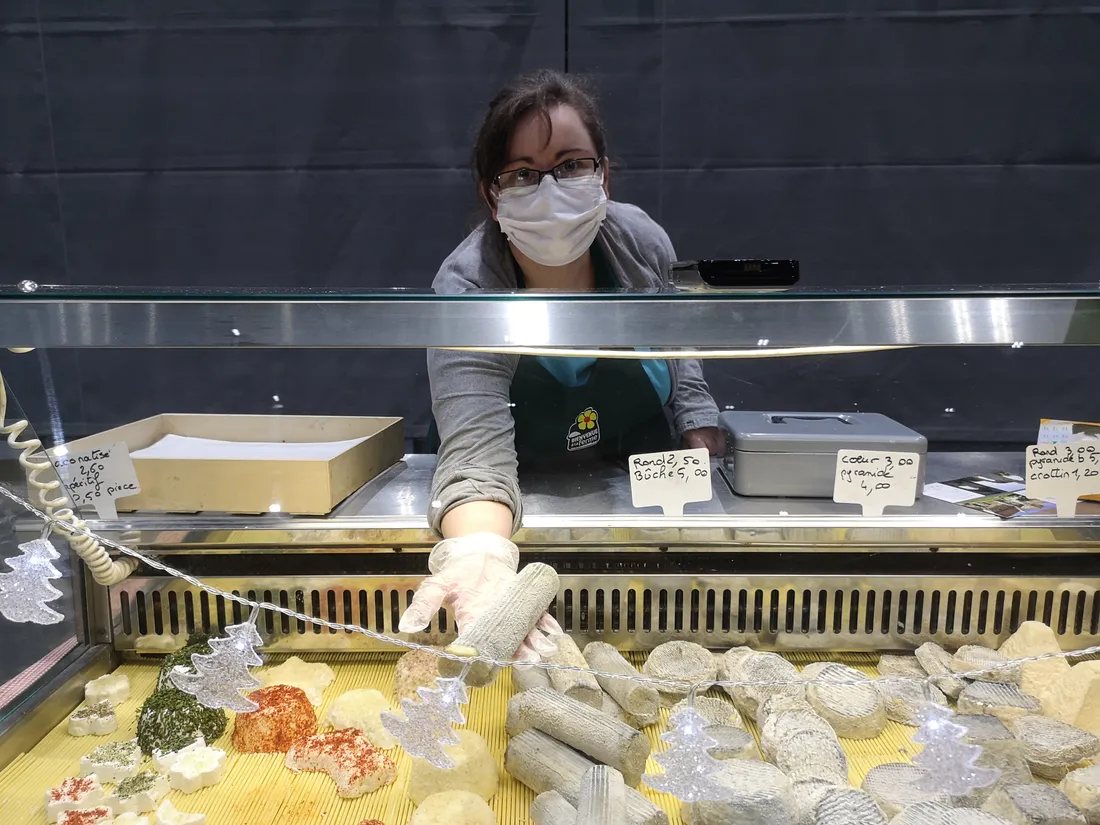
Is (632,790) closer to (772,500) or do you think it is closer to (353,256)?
(772,500)

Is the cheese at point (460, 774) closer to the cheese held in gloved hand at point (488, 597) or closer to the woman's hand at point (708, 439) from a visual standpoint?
the cheese held in gloved hand at point (488, 597)

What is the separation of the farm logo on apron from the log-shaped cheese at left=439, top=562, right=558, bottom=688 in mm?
406

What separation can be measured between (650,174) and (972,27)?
125 cm

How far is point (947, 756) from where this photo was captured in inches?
31.9

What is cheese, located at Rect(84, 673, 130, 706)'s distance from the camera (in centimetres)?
113

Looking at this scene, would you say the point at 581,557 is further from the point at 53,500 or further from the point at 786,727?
the point at 53,500

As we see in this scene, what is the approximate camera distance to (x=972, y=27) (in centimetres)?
248

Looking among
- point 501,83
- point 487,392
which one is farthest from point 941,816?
point 501,83

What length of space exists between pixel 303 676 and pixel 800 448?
93cm

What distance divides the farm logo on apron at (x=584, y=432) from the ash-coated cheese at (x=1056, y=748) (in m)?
0.81

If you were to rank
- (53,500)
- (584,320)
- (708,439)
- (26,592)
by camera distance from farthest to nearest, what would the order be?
1. (708,439)
2. (53,500)
3. (26,592)
4. (584,320)

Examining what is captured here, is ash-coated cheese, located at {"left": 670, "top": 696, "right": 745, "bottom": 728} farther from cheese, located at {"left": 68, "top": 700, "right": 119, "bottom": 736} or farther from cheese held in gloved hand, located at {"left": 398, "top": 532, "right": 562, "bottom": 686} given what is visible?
cheese, located at {"left": 68, "top": 700, "right": 119, "bottom": 736}

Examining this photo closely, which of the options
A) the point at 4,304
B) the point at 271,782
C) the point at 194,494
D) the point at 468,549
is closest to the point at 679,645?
the point at 468,549

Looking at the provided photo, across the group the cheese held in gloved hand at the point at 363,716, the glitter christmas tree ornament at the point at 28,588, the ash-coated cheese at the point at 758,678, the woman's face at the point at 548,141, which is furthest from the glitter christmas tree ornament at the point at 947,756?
the glitter christmas tree ornament at the point at 28,588
